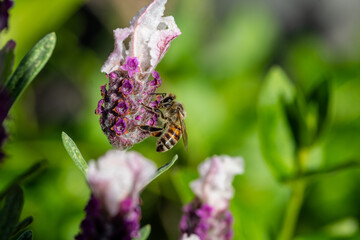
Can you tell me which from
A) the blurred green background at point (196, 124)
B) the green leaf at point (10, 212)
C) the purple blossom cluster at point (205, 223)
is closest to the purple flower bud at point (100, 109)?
the green leaf at point (10, 212)

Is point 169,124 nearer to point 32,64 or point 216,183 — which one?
point 216,183

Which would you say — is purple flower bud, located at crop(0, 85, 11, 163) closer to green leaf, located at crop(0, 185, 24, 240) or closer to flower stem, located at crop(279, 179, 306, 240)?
green leaf, located at crop(0, 185, 24, 240)

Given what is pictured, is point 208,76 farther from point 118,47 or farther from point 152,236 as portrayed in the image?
point 118,47

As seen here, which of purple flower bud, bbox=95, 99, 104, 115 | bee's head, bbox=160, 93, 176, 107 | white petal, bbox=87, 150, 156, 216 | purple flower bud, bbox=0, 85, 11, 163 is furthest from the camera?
bee's head, bbox=160, 93, 176, 107

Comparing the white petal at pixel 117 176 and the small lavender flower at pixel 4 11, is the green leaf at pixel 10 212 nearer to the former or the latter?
the white petal at pixel 117 176

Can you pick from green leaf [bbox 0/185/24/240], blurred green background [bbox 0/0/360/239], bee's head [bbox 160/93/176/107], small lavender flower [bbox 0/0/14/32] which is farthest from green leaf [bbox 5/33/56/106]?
blurred green background [bbox 0/0/360/239]

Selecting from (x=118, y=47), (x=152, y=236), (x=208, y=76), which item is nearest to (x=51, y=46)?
(x=118, y=47)
